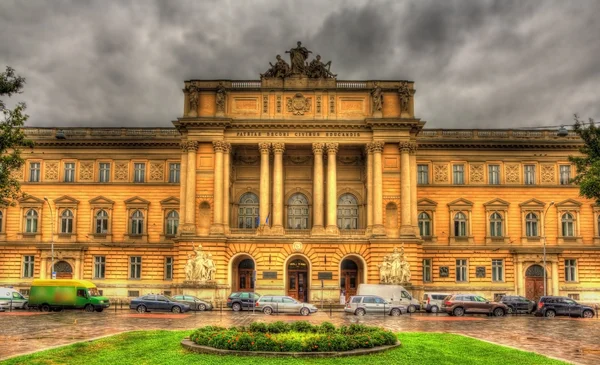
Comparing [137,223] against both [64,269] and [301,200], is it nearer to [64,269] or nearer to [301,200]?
[64,269]

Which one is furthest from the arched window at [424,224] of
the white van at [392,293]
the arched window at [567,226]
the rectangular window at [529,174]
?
the white van at [392,293]

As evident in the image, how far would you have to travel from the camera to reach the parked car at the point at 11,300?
48312mm

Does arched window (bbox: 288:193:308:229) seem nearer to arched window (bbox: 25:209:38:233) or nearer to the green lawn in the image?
arched window (bbox: 25:209:38:233)

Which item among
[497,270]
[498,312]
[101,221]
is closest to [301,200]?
[101,221]

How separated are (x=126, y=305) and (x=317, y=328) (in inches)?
1455

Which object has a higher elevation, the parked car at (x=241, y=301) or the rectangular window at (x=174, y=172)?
the rectangular window at (x=174, y=172)

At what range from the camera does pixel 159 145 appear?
207 feet

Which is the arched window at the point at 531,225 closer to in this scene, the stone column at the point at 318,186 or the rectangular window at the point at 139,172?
the stone column at the point at 318,186

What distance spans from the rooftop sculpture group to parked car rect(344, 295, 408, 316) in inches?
916

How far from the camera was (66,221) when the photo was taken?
2467 inches

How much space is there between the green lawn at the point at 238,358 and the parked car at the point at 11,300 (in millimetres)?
27437

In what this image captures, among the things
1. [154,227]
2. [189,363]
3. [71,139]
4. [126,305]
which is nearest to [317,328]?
[189,363]

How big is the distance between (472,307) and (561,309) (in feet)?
22.5

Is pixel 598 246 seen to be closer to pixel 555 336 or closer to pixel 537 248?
pixel 537 248
